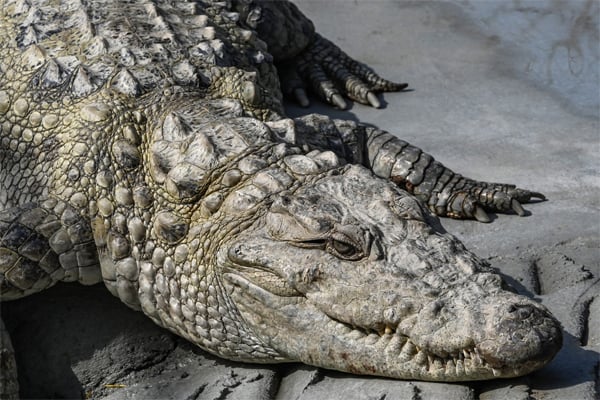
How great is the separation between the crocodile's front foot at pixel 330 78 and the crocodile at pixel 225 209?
1.28 meters

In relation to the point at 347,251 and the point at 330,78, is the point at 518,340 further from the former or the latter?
the point at 330,78

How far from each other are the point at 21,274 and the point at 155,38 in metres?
1.51

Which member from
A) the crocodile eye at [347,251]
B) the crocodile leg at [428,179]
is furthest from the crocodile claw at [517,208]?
the crocodile eye at [347,251]

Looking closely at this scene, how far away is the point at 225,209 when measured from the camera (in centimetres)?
382

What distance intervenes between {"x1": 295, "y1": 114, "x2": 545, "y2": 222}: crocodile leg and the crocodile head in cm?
131

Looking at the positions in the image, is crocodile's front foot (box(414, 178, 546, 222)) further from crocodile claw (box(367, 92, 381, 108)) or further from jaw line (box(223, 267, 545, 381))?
jaw line (box(223, 267, 545, 381))

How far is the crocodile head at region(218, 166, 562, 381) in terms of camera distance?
3152mm

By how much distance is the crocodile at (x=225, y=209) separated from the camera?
3.31 meters

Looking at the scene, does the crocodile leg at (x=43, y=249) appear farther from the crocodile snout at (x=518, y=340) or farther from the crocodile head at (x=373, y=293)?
the crocodile snout at (x=518, y=340)

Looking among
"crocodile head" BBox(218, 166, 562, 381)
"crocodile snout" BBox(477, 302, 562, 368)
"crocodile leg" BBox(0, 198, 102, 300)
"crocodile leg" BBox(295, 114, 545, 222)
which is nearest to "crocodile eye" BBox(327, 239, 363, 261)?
"crocodile head" BBox(218, 166, 562, 381)

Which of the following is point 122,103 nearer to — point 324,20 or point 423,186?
point 423,186

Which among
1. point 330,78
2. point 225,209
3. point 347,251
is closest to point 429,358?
point 347,251

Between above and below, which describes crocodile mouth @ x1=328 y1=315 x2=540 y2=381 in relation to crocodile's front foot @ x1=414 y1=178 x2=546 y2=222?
above

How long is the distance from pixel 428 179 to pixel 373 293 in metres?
1.96
